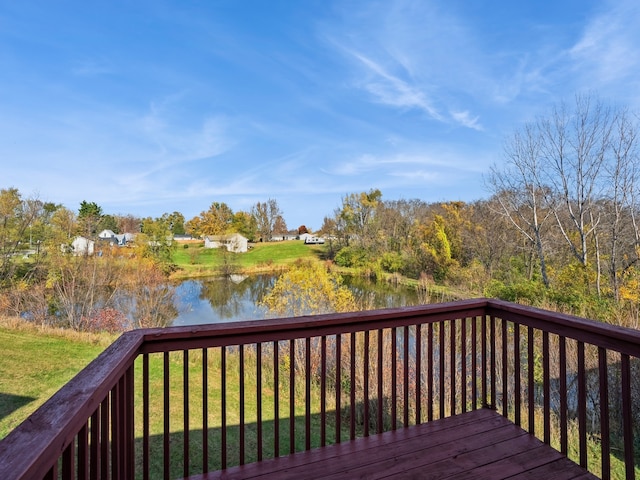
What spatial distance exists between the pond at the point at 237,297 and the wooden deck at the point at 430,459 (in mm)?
8235

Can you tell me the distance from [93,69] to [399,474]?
917 centimetres

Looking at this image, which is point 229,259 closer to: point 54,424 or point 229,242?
point 229,242

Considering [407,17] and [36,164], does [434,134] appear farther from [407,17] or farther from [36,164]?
[36,164]

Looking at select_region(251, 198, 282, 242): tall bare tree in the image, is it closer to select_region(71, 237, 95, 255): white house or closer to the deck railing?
select_region(71, 237, 95, 255): white house

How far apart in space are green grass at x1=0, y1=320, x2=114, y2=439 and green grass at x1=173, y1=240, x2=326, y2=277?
378 inches

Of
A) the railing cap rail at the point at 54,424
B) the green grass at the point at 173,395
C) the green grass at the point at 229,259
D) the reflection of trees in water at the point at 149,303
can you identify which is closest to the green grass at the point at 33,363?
the green grass at the point at 173,395

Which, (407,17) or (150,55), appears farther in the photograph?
(150,55)

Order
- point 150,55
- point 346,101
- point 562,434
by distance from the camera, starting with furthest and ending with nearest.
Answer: point 346,101 → point 150,55 → point 562,434

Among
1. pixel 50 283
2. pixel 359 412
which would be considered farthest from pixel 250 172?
pixel 359 412

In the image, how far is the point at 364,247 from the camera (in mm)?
20906

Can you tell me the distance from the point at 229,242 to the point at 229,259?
2.38 m

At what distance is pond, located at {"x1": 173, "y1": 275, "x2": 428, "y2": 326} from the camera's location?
12.1 metres

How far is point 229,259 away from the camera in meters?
19.9

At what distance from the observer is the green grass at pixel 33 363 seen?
4633 mm
